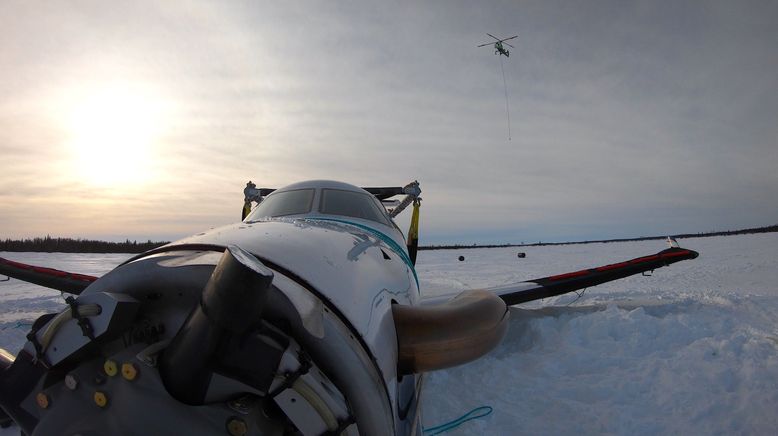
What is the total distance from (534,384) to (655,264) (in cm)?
515

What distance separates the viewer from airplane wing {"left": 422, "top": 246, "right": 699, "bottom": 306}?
722 centimetres

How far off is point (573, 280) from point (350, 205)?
538 cm

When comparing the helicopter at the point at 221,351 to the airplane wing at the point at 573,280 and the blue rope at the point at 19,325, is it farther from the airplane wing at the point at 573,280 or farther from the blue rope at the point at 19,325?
the blue rope at the point at 19,325

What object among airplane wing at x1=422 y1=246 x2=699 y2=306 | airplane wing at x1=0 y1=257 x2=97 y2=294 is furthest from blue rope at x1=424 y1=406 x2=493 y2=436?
airplane wing at x1=0 y1=257 x2=97 y2=294

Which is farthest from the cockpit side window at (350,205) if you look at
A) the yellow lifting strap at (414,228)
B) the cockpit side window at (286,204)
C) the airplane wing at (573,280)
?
the yellow lifting strap at (414,228)

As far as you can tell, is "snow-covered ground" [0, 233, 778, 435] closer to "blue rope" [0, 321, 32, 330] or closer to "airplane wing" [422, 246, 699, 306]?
"blue rope" [0, 321, 32, 330]

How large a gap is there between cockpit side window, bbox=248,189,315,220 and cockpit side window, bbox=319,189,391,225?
167mm

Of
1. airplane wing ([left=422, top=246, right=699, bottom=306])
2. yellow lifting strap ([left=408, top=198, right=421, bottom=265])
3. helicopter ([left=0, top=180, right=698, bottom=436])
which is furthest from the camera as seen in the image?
yellow lifting strap ([left=408, top=198, right=421, bottom=265])

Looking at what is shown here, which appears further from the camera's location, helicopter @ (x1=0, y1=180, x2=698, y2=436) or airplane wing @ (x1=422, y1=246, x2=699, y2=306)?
airplane wing @ (x1=422, y1=246, x2=699, y2=306)

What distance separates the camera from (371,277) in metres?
2.24

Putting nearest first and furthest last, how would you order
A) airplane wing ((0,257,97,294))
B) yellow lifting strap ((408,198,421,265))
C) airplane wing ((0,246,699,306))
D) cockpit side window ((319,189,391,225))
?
1. cockpit side window ((319,189,391,225))
2. airplane wing ((0,246,699,306))
3. airplane wing ((0,257,97,294))
4. yellow lifting strap ((408,198,421,265))

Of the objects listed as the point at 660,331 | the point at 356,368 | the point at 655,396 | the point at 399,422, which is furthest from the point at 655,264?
the point at 356,368

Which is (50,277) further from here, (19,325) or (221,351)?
(221,351)

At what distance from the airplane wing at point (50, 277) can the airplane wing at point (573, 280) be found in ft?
26.1
